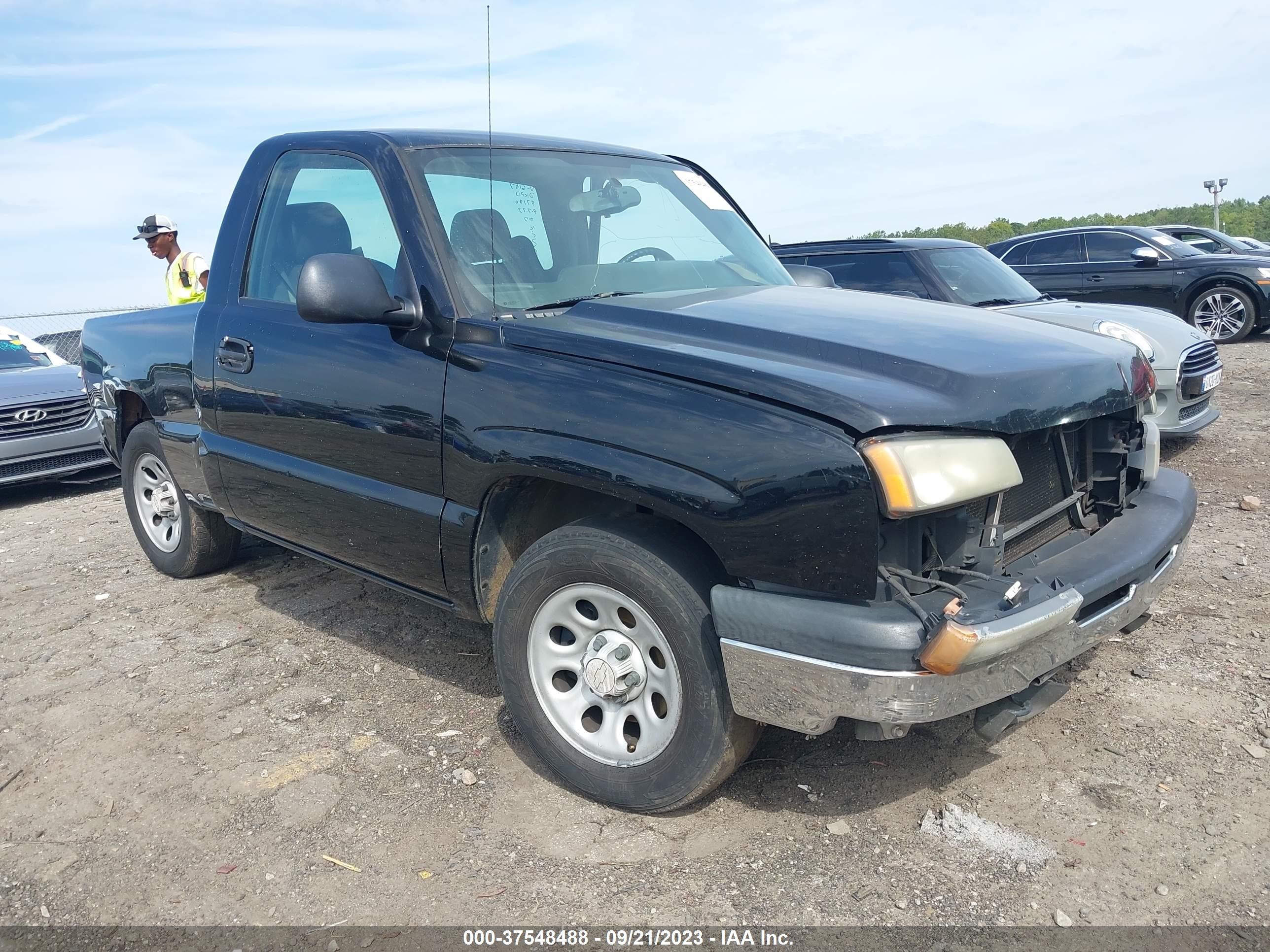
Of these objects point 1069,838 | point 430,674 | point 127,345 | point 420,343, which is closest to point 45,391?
point 127,345

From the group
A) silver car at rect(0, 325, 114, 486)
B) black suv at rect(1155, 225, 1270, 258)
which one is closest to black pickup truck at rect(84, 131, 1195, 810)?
silver car at rect(0, 325, 114, 486)

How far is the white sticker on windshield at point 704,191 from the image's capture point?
417 centimetres

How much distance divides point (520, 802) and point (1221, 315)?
12047 millimetres

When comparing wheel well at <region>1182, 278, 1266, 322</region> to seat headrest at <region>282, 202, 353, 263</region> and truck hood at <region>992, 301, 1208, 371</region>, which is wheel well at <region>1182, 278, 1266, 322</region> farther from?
seat headrest at <region>282, 202, 353, 263</region>

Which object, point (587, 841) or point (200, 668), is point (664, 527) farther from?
point (200, 668)

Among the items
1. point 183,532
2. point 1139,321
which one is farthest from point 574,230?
point 1139,321

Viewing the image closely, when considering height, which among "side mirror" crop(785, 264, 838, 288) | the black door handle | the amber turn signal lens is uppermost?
"side mirror" crop(785, 264, 838, 288)

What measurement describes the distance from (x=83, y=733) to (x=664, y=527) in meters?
2.31

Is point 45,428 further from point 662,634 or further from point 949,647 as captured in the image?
point 949,647

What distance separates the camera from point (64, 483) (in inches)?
344

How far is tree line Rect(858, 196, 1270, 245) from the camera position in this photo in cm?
3309

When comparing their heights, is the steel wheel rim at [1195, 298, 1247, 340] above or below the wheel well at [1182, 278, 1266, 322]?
below

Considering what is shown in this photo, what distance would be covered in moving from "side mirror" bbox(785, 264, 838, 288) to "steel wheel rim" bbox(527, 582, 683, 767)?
186 cm

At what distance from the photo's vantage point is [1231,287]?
39.2 feet
